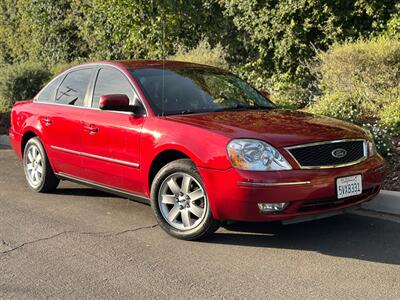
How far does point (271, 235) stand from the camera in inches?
194

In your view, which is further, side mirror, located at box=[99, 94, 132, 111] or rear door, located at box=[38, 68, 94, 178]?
rear door, located at box=[38, 68, 94, 178]

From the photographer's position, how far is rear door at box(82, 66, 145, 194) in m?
5.17

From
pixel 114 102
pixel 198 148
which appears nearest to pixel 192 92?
→ pixel 114 102

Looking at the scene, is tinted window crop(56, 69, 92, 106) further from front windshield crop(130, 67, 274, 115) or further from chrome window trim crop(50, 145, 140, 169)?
front windshield crop(130, 67, 274, 115)

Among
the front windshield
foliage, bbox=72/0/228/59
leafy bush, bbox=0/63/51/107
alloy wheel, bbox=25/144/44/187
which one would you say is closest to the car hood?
the front windshield

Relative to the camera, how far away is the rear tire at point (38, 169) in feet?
21.4

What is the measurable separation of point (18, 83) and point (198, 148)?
10.4 metres

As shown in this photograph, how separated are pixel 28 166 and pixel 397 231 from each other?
4.37m

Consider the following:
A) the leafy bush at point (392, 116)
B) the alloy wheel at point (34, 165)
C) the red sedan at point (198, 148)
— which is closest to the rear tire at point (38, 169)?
the alloy wheel at point (34, 165)

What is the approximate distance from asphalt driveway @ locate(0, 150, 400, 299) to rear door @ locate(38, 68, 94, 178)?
1.87 feet

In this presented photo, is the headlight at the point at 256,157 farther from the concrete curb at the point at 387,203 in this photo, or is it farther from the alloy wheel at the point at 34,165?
the alloy wheel at the point at 34,165

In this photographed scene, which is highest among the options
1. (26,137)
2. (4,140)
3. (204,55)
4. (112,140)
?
(204,55)

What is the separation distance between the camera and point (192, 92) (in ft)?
17.9

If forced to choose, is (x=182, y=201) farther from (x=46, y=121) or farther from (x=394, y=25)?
(x=394, y=25)
